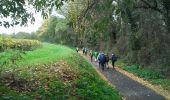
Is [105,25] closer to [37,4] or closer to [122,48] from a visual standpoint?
[37,4]

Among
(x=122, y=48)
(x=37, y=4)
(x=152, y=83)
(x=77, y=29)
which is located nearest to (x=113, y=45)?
(x=122, y=48)

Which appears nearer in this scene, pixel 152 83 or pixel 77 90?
pixel 77 90

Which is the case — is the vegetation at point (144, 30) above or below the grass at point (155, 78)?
above

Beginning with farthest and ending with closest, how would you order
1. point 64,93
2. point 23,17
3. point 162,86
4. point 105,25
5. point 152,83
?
point 152,83, point 162,86, point 64,93, point 105,25, point 23,17

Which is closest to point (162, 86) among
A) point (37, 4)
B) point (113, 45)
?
point (37, 4)

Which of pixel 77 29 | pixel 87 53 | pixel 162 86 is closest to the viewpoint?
pixel 77 29

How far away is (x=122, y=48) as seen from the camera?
159 ft

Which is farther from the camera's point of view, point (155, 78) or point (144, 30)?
point (144, 30)

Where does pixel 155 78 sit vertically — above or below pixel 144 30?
below

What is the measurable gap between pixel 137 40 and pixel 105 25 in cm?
2378

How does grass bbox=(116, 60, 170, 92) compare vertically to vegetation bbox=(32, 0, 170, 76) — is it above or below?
below

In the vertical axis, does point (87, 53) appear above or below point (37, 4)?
below

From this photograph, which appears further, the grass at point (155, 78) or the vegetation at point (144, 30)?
the grass at point (155, 78)

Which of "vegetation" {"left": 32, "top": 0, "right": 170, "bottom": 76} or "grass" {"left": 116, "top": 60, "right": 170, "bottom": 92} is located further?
"grass" {"left": 116, "top": 60, "right": 170, "bottom": 92}
